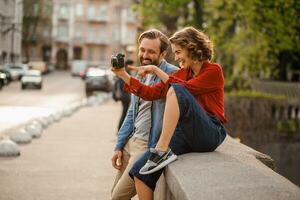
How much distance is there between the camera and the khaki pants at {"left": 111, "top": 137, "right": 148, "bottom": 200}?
196 inches

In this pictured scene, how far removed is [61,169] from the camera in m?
9.66

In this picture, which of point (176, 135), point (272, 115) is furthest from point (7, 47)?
point (176, 135)

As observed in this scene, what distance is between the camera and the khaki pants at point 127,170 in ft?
16.3

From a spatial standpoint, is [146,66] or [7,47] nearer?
[146,66]

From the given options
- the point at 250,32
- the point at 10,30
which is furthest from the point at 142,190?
the point at 10,30

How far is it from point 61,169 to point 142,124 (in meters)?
4.62

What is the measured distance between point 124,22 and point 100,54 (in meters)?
6.29

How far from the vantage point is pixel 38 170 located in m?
9.48

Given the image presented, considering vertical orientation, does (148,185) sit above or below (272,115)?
above

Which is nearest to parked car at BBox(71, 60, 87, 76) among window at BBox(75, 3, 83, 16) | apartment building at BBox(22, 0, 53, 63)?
apartment building at BBox(22, 0, 53, 63)

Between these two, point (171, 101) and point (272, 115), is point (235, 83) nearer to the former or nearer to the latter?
point (272, 115)

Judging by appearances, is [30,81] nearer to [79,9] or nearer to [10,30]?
[10,30]

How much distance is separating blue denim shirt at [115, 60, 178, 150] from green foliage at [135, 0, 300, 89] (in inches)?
557

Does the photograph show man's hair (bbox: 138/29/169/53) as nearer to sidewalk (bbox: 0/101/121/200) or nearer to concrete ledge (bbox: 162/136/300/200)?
concrete ledge (bbox: 162/136/300/200)
